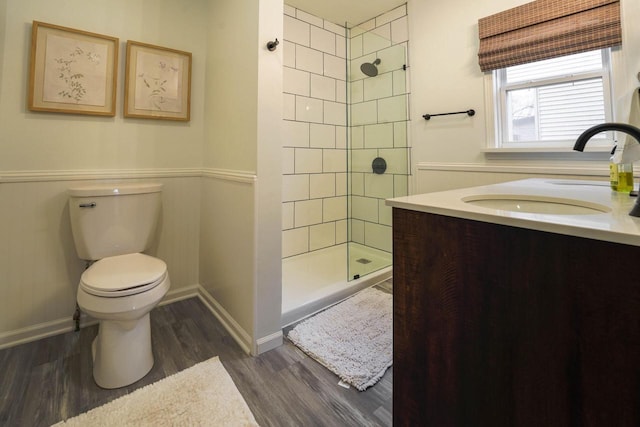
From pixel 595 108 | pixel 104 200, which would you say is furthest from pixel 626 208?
pixel 104 200

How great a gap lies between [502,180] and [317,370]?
5.37 feet

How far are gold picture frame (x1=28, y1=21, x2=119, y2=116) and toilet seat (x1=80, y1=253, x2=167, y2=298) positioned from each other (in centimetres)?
90

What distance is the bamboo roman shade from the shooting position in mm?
1512

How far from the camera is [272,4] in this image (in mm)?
1483

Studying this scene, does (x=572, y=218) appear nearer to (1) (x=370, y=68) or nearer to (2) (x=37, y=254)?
(2) (x=37, y=254)

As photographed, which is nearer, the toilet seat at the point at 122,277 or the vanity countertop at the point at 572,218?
the vanity countertop at the point at 572,218

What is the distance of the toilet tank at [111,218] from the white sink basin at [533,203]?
1706 mm

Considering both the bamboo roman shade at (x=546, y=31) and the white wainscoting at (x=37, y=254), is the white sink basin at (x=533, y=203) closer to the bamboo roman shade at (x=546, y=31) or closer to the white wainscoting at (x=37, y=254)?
the bamboo roman shade at (x=546, y=31)

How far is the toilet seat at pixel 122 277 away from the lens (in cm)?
125

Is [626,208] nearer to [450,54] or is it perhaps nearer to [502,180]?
[502,180]

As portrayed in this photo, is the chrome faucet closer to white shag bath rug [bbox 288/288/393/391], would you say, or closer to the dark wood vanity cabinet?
the dark wood vanity cabinet

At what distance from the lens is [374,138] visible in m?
2.71

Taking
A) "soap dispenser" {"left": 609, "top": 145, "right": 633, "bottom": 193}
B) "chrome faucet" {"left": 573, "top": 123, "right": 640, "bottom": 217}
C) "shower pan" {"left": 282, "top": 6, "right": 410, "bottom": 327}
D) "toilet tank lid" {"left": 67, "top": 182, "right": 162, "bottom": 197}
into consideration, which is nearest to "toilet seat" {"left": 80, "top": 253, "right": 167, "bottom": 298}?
"toilet tank lid" {"left": 67, "top": 182, "right": 162, "bottom": 197}

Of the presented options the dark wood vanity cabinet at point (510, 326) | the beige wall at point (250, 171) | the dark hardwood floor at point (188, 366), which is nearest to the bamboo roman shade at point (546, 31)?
the beige wall at point (250, 171)
